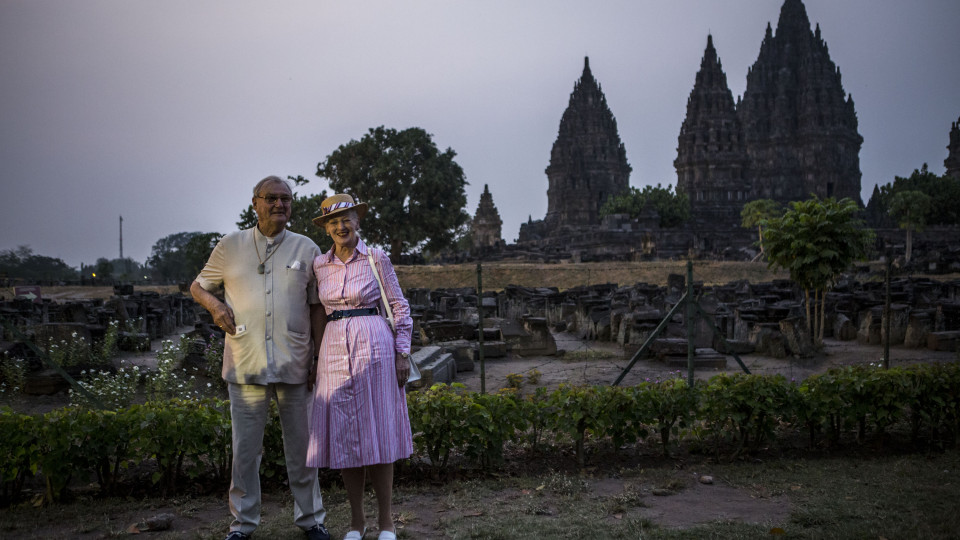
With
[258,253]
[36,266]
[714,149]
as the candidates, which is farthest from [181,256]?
[258,253]

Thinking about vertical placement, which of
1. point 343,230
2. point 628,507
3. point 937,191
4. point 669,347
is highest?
point 937,191

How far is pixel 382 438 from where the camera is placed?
11.1 ft

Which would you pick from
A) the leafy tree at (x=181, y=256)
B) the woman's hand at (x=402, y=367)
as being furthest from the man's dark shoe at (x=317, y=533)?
the leafy tree at (x=181, y=256)

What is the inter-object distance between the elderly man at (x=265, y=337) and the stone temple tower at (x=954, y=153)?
241 ft

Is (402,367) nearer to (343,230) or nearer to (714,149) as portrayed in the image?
(343,230)

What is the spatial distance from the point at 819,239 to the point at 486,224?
51645 mm

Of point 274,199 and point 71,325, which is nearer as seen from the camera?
point 274,199

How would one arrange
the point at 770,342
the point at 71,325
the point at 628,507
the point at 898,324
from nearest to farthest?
the point at 628,507, the point at 71,325, the point at 770,342, the point at 898,324

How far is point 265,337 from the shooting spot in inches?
135

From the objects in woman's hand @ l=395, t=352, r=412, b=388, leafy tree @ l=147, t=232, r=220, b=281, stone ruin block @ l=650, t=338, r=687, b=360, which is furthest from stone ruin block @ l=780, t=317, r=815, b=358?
leafy tree @ l=147, t=232, r=220, b=281

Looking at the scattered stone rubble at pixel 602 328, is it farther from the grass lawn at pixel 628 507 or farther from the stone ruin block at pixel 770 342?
the grass lawn at pixel 628 507

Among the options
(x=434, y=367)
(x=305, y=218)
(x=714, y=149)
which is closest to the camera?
(x=434, y=367)

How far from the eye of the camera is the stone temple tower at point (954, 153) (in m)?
61.8

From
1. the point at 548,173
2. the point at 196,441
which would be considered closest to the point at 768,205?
the point at 548,173
